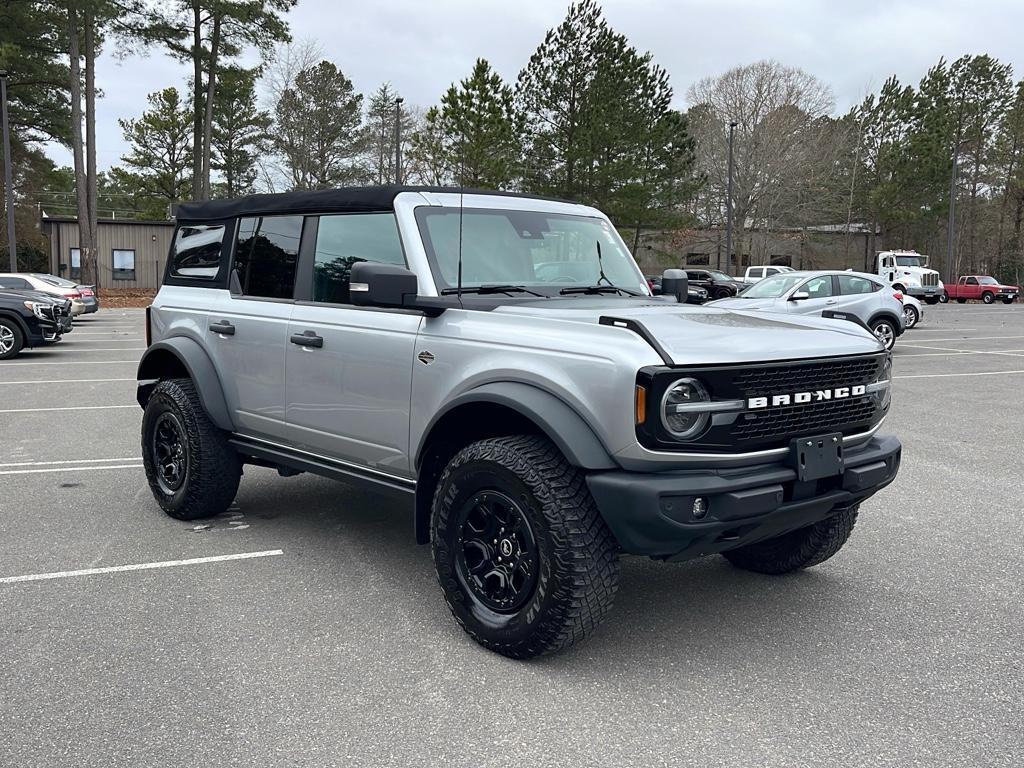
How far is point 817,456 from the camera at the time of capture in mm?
3516

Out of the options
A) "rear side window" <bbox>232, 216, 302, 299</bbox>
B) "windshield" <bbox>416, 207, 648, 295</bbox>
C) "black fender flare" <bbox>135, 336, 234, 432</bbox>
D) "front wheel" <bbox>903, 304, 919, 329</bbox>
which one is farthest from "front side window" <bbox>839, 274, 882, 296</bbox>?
"black fender flare" <bbox>135, 336, 234, 432</bbox>

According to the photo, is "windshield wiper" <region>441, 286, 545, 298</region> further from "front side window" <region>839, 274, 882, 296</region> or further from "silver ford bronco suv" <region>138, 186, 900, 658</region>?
"front side window" <region>839, 274, 882, 296</region>

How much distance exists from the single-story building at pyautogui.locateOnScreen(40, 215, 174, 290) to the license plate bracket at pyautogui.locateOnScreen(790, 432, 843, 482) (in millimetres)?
44534

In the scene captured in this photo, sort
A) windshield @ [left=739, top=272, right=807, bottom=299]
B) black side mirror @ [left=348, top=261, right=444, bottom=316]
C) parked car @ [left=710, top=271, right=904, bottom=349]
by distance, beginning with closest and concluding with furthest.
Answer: black side mirror @ [left=348, top=261, right=444, bottom=316], parked car @ [left=710, top=271, right=904, bottom=349], windshield @ [left=739, top=272, right=807, bottom=299]

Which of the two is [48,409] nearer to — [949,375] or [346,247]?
[346,247]

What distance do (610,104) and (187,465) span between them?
36.5 meters

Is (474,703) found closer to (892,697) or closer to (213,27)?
(892,697)

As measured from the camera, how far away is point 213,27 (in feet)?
121

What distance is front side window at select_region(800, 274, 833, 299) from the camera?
17.0 metres

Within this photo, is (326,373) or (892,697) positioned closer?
(892,697)

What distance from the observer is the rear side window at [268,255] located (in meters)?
4.99

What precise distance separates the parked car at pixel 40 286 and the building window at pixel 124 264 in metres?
20.4

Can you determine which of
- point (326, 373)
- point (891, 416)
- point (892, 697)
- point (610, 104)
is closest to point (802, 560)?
→ point (892, 697)

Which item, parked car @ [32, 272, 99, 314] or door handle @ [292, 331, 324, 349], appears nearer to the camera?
door handle @ [292, 331, 324, 349]
